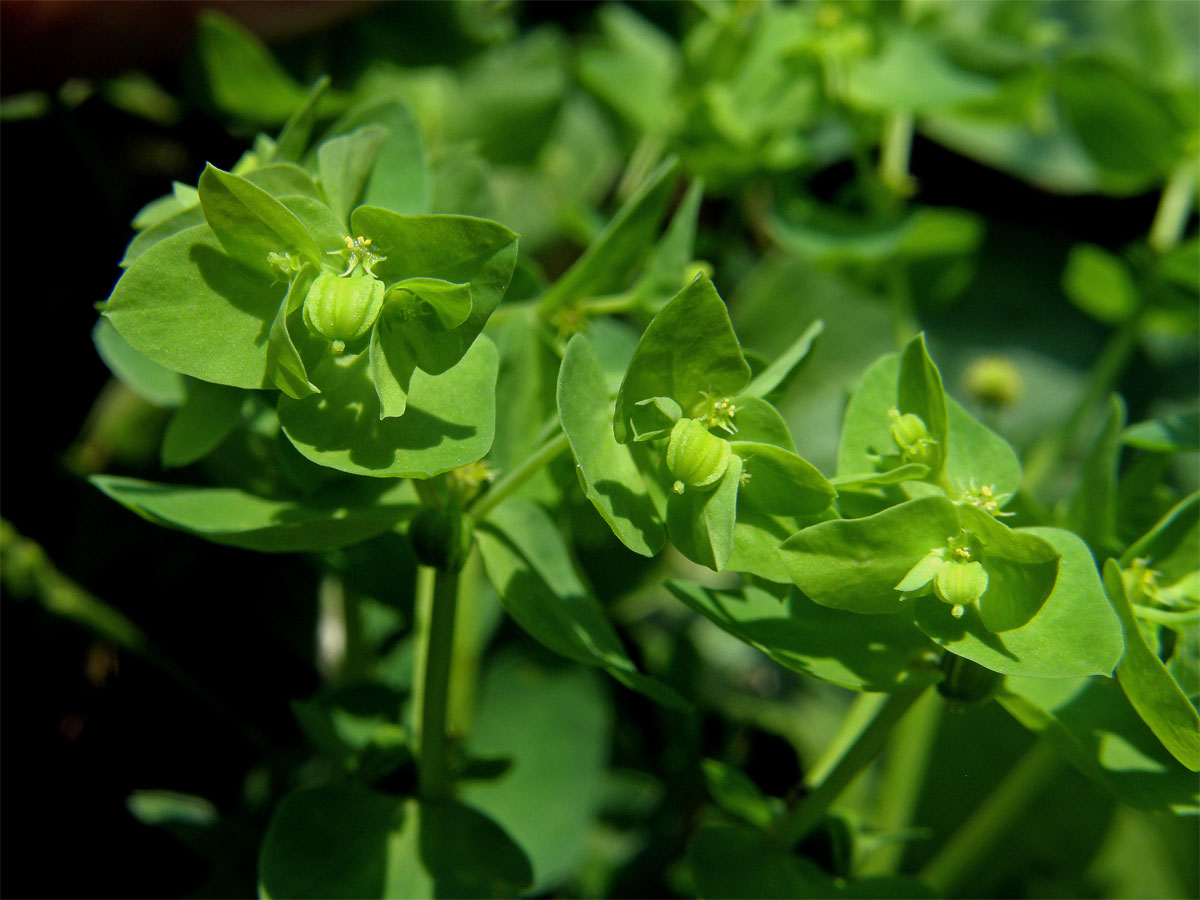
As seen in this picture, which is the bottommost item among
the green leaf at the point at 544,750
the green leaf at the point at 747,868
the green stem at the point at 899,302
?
the green leaf at the point at 544,750

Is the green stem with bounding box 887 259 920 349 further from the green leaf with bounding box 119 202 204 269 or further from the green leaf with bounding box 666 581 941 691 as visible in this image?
the green leaf with bounding box 119 202 204 269

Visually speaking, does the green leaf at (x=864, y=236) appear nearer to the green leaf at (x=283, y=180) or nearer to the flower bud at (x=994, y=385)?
the flower bud at (x=994, y=385)

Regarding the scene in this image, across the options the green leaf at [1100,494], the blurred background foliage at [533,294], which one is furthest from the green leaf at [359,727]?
the green leaf at [1100,494]

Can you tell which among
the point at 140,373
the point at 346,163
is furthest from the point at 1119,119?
the point at 140,373

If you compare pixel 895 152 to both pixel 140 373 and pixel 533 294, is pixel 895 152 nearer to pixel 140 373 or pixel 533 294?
pixel 533 294

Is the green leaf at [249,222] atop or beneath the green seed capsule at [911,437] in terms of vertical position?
atop
